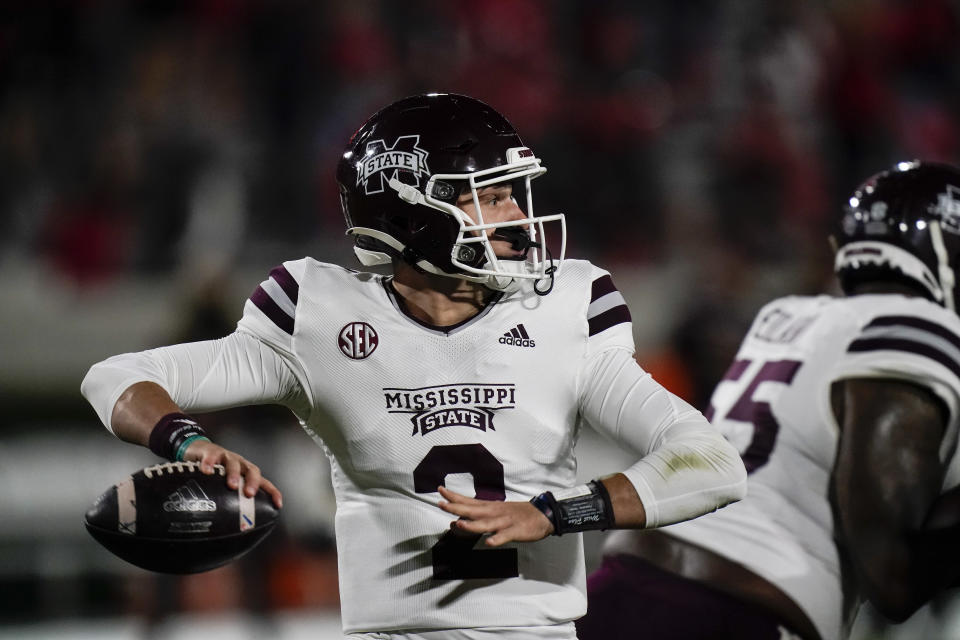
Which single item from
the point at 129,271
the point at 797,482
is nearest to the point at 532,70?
the point at 129,271

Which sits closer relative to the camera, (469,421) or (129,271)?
(469,421)

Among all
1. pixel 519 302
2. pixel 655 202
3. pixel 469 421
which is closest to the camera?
pixel 469 421

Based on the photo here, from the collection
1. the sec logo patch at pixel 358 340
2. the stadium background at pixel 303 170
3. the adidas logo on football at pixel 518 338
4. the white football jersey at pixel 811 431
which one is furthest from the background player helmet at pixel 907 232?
the stadium background at pixel 303 170

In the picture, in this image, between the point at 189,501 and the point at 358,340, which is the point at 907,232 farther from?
the point at 189,501

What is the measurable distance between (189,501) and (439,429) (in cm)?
47

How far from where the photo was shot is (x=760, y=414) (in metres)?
2.93

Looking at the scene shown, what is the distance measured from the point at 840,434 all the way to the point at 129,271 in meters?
4.81

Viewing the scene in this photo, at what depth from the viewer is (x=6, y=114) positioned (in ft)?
22.8

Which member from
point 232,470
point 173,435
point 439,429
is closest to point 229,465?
point 232,470

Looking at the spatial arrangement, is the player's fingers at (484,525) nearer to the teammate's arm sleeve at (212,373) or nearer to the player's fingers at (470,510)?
the player's fingers at (470,510)

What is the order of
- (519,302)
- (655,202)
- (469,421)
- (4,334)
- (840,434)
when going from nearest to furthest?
(469,421) < (519,302) < (840,434) < (4,334) < (655,202)

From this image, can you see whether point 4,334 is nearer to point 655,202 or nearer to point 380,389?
point 655,202

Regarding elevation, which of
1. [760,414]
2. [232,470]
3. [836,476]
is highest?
[232,470]

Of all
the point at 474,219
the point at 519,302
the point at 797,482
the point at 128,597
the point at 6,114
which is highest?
the point at 6,114
